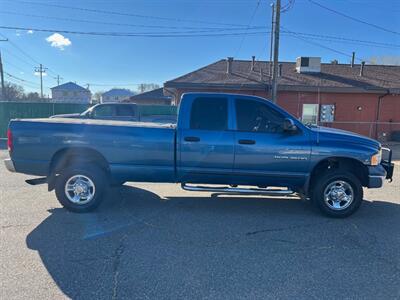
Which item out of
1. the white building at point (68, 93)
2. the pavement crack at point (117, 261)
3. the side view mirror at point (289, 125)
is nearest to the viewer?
the pavement crack at point (117, 261)

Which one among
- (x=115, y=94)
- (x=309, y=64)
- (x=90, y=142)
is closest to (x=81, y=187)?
(x=90, y=142)

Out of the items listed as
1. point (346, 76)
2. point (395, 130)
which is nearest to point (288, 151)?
point (395, 130)

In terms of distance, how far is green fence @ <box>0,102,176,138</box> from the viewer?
53.7ft

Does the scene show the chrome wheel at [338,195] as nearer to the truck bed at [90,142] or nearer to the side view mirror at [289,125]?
the side view mirror at [289,125]

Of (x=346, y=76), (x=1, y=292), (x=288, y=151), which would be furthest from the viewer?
(x=346, y=76)

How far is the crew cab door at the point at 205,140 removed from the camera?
4.91 metres

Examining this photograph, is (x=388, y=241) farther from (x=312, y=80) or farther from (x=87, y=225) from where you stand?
(x=312, y=80)

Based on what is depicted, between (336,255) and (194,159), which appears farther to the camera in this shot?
(194,159)

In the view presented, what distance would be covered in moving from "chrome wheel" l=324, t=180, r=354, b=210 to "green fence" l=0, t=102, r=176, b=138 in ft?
50.2

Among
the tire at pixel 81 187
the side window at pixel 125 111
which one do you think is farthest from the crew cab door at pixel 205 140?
the side window at pixel 125 111

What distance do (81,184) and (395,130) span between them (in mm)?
18928

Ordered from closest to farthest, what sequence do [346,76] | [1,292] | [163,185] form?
1. [1,292]
2. [163,185]
3. [346,76]

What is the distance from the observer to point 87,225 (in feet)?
14.7

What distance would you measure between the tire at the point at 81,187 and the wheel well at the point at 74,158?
10 cm
